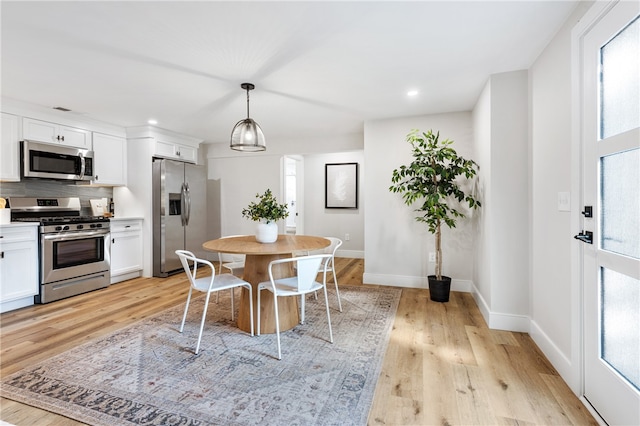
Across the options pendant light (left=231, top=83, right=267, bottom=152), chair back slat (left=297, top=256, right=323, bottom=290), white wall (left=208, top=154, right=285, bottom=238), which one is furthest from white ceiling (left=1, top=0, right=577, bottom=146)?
white wall (left=208, top=154, right=285, bottom=238)

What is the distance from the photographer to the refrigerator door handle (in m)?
4.97

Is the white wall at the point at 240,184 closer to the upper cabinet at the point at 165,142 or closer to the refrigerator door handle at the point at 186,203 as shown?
the upper cabinet at the point at 165,142

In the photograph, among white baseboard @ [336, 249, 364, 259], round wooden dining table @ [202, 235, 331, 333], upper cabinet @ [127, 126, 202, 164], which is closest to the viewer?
round wooden dining table @ [202, 235, 331, 333]

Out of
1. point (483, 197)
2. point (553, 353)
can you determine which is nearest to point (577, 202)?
point (553, 353)

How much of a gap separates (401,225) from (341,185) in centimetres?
262

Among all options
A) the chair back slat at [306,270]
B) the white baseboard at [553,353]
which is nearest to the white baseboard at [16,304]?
the chair back slat at [306,270]

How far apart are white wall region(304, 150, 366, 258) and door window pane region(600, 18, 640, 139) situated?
4806 mm

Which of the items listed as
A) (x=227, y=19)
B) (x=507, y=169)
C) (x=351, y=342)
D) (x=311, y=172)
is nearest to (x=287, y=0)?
(x=227, y=19)

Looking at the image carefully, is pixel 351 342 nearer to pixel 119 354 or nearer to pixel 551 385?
pixel 551 385

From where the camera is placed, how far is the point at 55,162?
3.78 meters

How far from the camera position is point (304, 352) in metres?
2.30

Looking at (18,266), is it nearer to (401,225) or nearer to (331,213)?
(401,225)

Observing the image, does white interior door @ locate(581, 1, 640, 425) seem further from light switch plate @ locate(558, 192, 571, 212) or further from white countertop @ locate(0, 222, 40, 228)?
white countertop @ locate(0, 222, 40, 228)

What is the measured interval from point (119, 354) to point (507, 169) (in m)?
3.43
